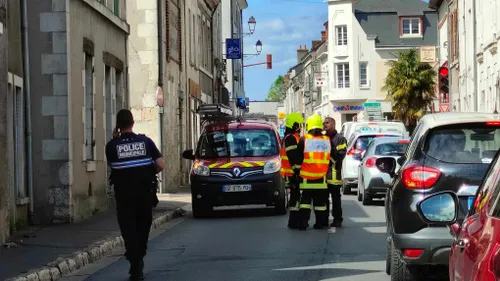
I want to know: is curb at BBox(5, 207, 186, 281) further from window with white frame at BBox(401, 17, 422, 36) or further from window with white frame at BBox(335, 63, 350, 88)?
window with white frame at BBox(401, 17, 422, 36)

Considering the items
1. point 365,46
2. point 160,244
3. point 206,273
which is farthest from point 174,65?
point 365,46

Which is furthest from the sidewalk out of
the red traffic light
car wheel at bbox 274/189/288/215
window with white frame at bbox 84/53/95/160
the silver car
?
the red traffic light

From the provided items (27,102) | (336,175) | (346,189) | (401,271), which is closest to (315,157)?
(336,175)

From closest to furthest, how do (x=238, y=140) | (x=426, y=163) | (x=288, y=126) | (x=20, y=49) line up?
(x=426, y=163)
(x=20, y=49)
(x=288, y=126)
(x=238, y=140)

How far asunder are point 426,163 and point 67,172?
9.52 meters

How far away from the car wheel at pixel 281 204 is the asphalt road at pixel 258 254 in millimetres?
878

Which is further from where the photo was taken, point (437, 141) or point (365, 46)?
point (365, 46)

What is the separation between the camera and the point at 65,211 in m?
17.0

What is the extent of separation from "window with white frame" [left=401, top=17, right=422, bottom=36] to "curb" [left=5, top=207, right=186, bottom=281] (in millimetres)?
71988

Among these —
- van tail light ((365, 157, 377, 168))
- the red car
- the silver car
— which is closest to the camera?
the red car

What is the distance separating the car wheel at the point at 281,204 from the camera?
19.6 metres

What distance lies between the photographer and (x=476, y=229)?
436 centimetres

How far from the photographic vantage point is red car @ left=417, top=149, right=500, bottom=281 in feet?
12.3

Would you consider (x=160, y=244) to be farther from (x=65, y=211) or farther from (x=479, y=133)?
(x=479, y=133)
